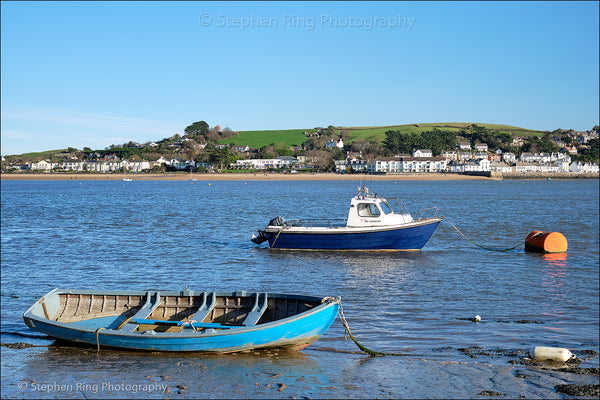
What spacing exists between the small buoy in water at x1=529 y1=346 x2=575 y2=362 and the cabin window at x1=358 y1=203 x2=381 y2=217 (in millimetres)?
14647

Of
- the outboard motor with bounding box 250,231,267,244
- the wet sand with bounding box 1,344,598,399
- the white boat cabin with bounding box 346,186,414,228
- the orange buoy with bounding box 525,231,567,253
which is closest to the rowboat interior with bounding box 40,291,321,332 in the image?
the wet sand with bounding box 1,344,598,399

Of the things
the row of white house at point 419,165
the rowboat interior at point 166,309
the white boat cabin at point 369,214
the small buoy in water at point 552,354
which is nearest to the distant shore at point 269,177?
the row of white house at point 419,165

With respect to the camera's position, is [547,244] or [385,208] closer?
[385,208]

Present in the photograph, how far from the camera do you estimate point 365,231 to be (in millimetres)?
26484

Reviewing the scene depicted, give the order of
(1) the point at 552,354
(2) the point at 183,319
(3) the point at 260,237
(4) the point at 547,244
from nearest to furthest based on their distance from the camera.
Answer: (1) the point at 552,354
(2) the point at 183,319
(4) the point at 547,244
(3) the point at 260,237

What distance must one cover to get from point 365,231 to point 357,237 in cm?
51

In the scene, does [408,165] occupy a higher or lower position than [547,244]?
higher

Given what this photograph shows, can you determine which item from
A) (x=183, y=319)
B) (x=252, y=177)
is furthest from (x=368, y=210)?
(x=252, y=177)

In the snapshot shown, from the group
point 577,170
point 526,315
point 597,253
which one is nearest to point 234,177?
point 577,170

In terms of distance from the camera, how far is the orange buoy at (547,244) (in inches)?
1117

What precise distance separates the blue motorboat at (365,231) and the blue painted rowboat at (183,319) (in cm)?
1358

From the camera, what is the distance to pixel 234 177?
531 ft

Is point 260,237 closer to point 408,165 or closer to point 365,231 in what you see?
point 365,231

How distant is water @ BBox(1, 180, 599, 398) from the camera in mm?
11031
